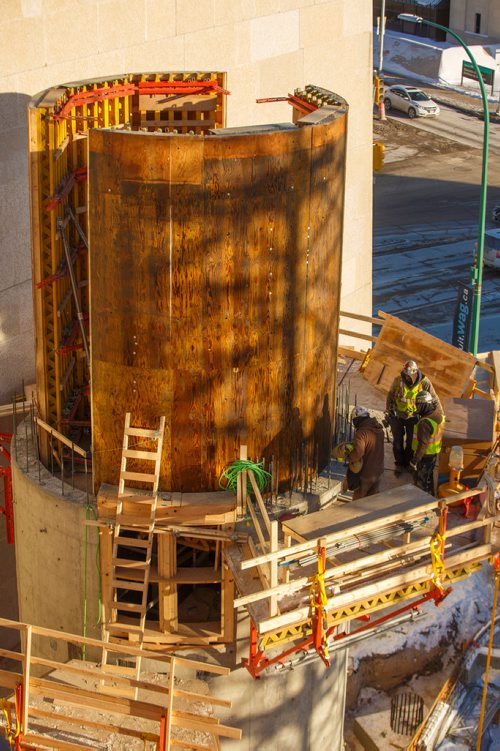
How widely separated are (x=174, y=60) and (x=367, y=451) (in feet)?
29.4

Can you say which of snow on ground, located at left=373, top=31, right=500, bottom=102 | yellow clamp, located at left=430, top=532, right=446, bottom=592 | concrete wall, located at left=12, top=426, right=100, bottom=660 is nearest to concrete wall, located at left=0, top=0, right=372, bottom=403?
concrete wall, located at left=12, top=426, right=100, bottom=660

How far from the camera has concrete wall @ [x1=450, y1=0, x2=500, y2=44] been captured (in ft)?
264

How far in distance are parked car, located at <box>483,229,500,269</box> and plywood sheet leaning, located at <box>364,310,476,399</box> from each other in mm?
23938

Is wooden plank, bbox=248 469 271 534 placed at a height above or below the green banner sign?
below

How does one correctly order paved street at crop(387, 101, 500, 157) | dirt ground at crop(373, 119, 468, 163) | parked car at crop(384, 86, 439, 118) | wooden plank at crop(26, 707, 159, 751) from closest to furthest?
wooden plank at crop(26, 707, 159, 751) → dirt ground at crop(373, 119, 468, 163) → paved street at crop(387, 101, 500, 157) → parked car at crop(384, 86, 439, 118)

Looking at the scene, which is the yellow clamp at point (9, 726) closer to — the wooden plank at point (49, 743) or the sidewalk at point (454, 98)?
the wooden plank at point (49, 743)

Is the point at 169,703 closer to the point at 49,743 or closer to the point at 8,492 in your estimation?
the point at 49,743

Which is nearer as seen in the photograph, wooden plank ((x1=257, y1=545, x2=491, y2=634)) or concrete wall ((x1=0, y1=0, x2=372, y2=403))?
wooden plank ((x1=257, y1=545, x2=491, y2=634))

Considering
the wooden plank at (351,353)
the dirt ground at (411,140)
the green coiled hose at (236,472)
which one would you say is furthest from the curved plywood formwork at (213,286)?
the dirt ground at (411,140)

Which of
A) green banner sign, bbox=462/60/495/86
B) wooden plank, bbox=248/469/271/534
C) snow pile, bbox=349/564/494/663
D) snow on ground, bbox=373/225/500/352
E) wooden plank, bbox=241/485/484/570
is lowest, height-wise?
snow pile, bbox=349/564/494/663

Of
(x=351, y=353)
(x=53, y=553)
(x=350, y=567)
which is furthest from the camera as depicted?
(x=351, y=353)

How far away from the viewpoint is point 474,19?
271 feet

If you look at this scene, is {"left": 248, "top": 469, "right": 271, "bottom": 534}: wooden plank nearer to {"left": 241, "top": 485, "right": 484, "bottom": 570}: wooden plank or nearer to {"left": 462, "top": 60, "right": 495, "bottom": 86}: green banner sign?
{"left": 241, "top": 485, "right": 484, "bottom": 570}: wooden plank

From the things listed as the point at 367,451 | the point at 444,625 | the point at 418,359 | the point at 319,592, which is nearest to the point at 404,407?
the point at 367,451
